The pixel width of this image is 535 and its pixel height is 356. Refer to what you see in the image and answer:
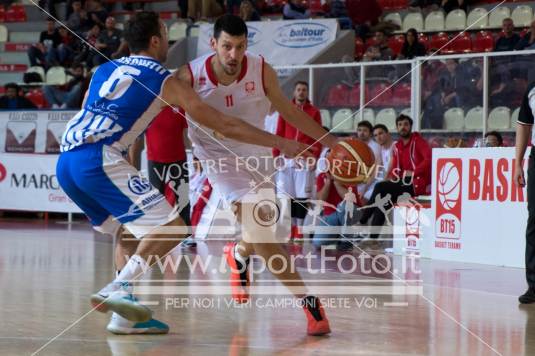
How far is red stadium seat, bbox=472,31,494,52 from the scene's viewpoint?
1711 cm

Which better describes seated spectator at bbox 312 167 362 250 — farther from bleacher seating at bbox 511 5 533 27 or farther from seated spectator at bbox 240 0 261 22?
seated spectator at bbox 240 0 261 22

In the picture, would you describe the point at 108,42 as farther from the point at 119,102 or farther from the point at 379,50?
the point at 119,102

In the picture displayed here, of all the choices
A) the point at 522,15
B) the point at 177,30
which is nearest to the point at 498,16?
the point at 522,15

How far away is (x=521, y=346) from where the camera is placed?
19.2 ft

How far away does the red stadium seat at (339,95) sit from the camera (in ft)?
52.1

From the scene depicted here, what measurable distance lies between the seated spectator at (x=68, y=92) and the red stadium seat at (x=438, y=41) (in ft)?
24.3

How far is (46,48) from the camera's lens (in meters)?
23.0

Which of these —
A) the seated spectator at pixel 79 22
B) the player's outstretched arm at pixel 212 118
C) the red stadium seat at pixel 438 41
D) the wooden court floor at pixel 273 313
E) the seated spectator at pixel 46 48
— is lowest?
the wooden court floor at pixel 273 313

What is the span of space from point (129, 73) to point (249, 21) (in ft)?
44.9

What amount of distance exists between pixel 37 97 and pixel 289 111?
16.0 meters

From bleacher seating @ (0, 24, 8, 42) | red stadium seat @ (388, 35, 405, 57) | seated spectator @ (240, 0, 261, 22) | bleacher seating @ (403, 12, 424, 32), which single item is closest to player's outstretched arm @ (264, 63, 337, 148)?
red stadium seat @ (388, 35, 405, 57)

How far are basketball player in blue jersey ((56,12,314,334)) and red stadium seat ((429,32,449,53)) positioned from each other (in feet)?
40.1

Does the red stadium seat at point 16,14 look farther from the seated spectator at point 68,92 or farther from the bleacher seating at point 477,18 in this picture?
the bleacher seating at point 477,18

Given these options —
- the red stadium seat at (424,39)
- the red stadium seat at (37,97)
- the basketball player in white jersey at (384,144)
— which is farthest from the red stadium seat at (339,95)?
the red stadium seat at (37,97)
